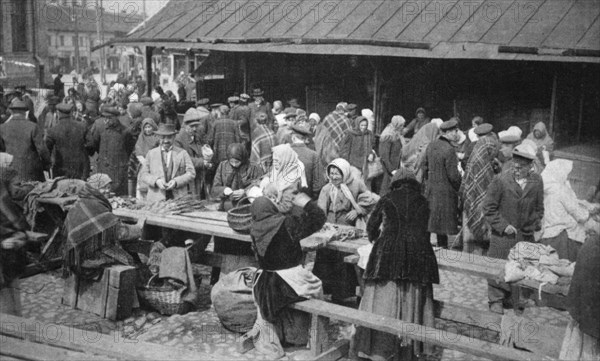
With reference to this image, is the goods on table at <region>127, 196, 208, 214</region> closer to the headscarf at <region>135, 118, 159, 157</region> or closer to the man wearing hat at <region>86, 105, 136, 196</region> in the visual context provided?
the headscarf at <region>135, 118, 159, 157</region>

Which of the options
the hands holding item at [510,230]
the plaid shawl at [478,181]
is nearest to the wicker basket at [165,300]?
the hands holding item at [510,230]

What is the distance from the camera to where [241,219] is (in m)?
7.03

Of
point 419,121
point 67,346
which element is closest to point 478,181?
point 67,346

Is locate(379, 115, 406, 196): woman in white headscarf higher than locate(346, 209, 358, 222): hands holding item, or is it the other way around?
locate(379, 115, 406, 196): woman in white headscarf

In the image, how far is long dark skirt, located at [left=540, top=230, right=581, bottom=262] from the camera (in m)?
7.37

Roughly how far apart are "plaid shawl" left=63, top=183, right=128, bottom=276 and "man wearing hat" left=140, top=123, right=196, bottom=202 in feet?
4.48

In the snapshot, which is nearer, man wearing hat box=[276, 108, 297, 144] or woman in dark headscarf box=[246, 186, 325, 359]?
woman in dark headscarf box=[246, 186, 325, 359]

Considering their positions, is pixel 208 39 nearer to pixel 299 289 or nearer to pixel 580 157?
pixel 580 157

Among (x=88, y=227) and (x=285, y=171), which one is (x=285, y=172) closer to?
(x=285, y=171)

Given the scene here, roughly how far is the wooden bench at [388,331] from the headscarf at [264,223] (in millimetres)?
661

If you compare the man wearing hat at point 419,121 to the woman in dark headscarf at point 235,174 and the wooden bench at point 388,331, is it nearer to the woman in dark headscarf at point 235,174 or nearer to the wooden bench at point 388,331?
the woman in dark headscarf at point 235,174

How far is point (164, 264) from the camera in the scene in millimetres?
7324

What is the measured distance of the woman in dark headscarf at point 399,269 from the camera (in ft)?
18.8

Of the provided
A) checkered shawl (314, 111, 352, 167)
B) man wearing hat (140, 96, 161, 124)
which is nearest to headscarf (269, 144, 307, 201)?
checkered shawl (314, 111, 352, 167)
